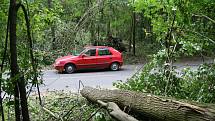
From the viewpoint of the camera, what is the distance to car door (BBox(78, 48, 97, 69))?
57.5 feet

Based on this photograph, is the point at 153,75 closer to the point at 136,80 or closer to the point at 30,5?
the point at 136,80

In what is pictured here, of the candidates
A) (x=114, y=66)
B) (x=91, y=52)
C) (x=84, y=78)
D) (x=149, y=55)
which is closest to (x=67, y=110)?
(x=149, y=55)

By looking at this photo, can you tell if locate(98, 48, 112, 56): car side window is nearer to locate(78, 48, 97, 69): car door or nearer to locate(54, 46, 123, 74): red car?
locate(54, 46, 123, 74): red car

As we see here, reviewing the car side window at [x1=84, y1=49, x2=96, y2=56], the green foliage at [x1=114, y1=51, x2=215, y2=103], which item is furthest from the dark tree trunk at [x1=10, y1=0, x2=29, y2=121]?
the car side window at [x1=84, y1=49, x2=96, y2=56]

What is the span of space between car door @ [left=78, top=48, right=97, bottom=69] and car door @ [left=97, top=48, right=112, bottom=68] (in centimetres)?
29

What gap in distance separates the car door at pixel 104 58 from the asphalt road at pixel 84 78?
15.8 inches

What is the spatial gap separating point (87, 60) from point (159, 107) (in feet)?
39.2

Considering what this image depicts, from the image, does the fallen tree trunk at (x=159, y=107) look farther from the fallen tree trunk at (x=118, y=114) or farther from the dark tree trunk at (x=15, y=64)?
the dark tree trunk at (x=15, y=64)

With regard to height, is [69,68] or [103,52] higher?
[103,52]

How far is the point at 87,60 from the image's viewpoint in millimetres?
17531

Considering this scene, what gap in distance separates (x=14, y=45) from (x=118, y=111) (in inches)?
83.6

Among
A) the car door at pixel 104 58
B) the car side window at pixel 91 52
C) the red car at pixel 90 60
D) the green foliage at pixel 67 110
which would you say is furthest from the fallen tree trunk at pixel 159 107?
the car door at pixel 104 58

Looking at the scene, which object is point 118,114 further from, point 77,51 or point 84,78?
point 77,51

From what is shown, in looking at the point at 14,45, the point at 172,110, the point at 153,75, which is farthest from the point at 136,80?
the point at 14,45
